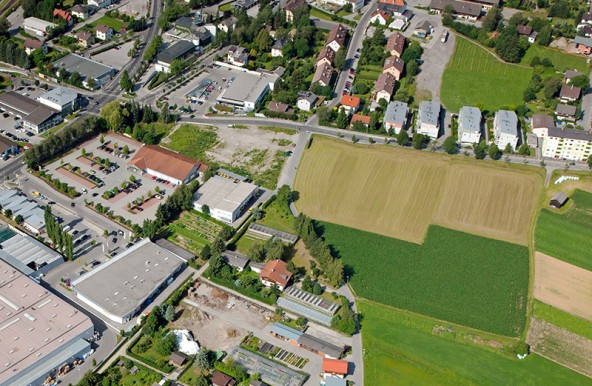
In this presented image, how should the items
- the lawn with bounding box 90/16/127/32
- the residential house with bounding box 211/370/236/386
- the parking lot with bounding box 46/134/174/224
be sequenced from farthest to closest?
the lawn with bounding box 90/16/127/32 → the parking lot with bounding box 46/134/174/224 → the residential house with bounding box 211/370/236/386

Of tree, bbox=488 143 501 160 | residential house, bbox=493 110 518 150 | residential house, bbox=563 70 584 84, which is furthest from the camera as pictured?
residential house, bbox=563 70 584 84

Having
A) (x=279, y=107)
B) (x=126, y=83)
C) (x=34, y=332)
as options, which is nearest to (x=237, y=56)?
(x=279, y=107)

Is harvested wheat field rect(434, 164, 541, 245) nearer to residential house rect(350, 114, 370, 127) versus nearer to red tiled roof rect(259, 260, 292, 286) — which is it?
residential house rect(350, 114, 370, 127)

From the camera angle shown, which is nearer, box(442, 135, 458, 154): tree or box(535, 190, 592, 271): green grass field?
box(535, 190, 592, 271): green grass field

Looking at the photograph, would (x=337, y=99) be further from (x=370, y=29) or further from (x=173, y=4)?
(x=173, y=4)

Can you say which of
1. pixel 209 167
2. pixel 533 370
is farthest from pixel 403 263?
pixel 209 167

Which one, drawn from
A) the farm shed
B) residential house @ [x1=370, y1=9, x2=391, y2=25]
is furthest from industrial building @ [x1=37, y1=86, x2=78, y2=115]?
the farm shed
